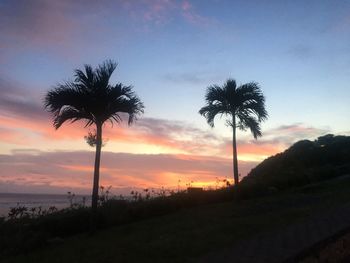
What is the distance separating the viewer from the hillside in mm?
26375

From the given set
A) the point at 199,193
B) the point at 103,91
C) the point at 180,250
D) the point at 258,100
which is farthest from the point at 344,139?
the point at 180,250

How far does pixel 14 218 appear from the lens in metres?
15.2

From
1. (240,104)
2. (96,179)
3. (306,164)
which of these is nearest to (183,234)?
(96,179)

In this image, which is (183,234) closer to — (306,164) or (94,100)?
(94,100)

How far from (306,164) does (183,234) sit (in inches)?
979

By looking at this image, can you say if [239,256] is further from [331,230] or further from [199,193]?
[199,193]

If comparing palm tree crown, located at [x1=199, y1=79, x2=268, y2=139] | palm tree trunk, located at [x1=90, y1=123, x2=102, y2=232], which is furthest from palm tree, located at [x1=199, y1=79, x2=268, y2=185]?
palm tree trunk, located at [x1=90, y1=123, x2=102, y2=232]

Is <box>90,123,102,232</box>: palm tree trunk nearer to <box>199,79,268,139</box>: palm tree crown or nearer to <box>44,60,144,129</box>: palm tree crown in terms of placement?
<box>44,60,144,129</box>: palm tree crown

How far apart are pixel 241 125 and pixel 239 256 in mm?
13289

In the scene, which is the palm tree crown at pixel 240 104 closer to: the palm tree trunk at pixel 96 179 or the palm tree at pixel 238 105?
the palm tree at pixel 238 105

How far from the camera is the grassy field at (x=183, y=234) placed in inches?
393

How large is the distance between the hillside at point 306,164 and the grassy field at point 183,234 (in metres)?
8.61

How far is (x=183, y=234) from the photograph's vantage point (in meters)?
11.9

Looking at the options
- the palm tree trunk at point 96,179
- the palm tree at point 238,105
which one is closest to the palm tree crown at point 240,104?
the palm tree at point 238,105
